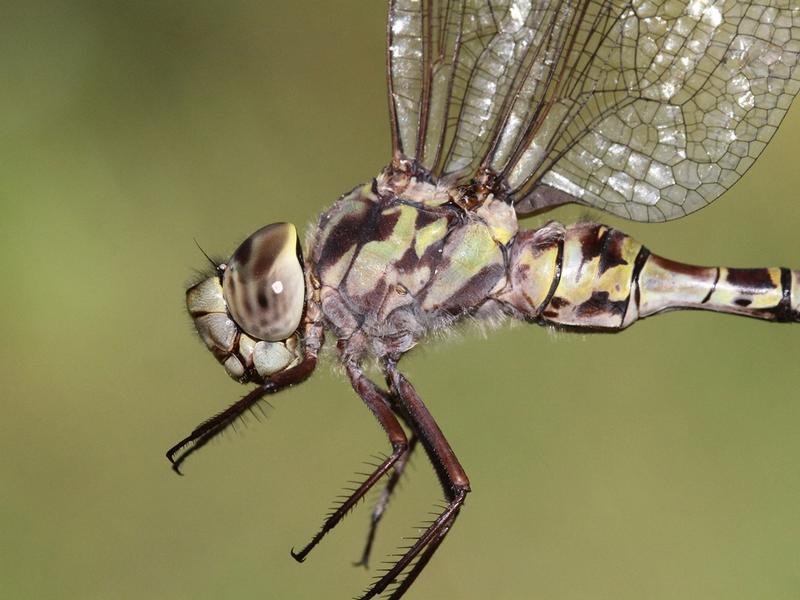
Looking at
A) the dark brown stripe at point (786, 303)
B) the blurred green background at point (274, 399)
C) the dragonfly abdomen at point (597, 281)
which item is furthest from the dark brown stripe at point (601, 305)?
the blurred green background at point (274, 399)

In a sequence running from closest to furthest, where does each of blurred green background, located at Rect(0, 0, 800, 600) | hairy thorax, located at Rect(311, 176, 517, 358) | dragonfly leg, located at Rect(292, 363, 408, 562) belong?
dragonfly leg, located at Rect(292, 363, 408, 562) → hairy thorax, located at Rect(311, 176, 517, 358) → blurred green background, located at Rect(0, 0, 800, 600)

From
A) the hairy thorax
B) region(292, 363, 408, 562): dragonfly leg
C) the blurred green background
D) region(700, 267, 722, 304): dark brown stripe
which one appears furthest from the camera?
the blurred green background

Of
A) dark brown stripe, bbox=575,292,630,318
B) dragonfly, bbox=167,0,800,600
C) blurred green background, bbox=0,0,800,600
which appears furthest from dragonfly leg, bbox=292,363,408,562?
blurred green background, bbox=0,0,800,600

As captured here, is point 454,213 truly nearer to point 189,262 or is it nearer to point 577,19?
point 577,19

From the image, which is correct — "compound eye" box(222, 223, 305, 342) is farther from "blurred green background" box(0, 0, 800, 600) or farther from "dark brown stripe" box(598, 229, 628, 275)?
"blurred green background" box(0, 0, 800, 600)

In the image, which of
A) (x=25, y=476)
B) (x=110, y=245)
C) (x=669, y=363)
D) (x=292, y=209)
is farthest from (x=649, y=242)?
(x=25, y=476)

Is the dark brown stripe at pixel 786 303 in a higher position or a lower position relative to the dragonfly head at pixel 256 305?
lower

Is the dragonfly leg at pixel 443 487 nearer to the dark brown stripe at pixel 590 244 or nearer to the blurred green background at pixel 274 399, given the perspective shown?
the dark brown stripe at pixel 590 244
